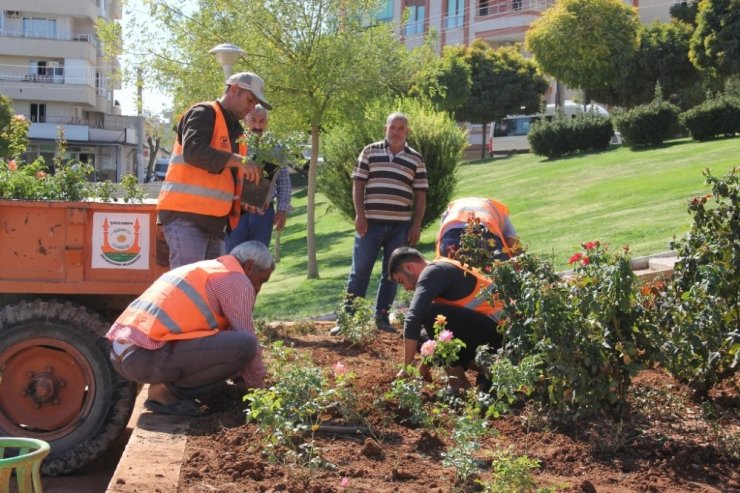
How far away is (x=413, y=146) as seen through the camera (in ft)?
50.5

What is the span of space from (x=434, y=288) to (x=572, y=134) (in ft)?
77.5

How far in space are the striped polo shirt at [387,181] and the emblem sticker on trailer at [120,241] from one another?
120 inches

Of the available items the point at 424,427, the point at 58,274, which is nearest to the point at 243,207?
the point at 58,274

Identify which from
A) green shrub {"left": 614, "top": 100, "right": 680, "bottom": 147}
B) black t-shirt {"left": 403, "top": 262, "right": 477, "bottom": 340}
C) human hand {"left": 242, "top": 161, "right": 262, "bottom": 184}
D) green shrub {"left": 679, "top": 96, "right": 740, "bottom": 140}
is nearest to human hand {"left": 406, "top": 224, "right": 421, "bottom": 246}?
human hand {"left": 242, "top": 161, "right": 262, "bottom": 184}

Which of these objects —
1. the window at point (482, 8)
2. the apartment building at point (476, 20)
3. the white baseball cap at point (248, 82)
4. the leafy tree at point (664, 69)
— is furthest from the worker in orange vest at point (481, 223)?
the window at point (482, 8)

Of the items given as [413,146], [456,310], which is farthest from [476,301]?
[413,146]

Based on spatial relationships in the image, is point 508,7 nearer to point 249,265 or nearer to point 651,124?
point 651,124

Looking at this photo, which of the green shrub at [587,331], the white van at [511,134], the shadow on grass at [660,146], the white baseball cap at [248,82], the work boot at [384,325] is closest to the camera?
the green shrub at [587,331]

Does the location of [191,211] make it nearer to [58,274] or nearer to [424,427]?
[58,274]

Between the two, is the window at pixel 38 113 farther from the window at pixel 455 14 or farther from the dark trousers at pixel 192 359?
the dark trousers at pixel 192 359

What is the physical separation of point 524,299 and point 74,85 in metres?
63.0

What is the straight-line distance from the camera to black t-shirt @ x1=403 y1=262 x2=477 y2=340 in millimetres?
5512

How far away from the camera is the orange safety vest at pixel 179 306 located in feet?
16.5

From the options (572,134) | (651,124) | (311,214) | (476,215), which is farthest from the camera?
(572,134)
